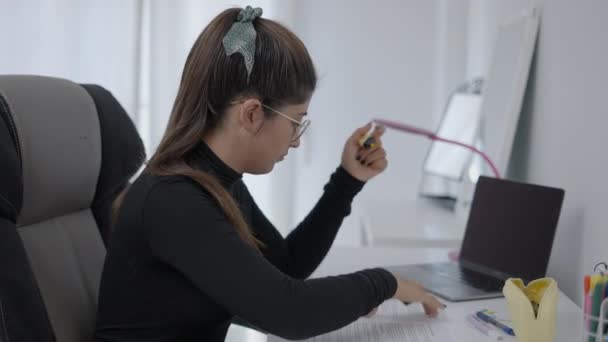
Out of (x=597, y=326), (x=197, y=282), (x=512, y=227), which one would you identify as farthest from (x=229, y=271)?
(x=512, y=227)

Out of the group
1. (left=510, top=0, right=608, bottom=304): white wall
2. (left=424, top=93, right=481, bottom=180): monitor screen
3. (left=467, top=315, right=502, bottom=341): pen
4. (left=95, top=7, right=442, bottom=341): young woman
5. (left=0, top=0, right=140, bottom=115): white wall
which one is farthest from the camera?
(left=424, top=93, right=481, bottom=180): monitor screen

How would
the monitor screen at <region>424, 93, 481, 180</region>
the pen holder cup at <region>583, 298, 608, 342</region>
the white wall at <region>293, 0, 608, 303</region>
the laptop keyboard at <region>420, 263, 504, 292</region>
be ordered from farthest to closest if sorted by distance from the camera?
the white wall at <region>293, 0, 608, 303</region>
the monitor screen at <region>424, 93, 481, 180</region>
the laptop keyboard at <region>420, 263, 504, 292</region>
the pen holder cup at <region>583, 298, 608, 342</region>

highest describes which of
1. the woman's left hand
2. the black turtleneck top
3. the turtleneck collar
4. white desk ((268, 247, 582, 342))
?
the turtleneck collar

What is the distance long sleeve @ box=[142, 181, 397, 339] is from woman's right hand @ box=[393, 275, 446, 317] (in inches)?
5.1

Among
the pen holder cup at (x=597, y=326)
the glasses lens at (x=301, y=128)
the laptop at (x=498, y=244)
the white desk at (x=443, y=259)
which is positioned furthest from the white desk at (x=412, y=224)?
the pen holder cup at (x=597, y=326)

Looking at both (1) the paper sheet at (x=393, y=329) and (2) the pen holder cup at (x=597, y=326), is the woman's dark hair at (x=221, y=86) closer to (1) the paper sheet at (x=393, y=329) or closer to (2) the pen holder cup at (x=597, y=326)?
(1) the paper sheet at (x=393, y=329)

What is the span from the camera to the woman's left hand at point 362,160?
124cm

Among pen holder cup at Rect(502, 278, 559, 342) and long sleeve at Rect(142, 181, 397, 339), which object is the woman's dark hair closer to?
long sleeve at Rect(142, 181, 397, 339)

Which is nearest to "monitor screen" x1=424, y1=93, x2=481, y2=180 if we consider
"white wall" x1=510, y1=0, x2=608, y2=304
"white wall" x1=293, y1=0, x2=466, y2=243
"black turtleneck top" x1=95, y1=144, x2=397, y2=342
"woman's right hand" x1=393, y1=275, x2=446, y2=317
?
"white wall" x1=293, y1=0, x2=466, y2=243

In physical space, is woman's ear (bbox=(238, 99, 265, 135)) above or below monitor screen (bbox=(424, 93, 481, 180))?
above

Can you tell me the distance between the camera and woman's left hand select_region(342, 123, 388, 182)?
1.24 meters

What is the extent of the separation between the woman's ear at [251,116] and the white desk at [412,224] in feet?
2.53

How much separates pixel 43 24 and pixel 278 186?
1116 mm

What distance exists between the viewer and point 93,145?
1037 mm
